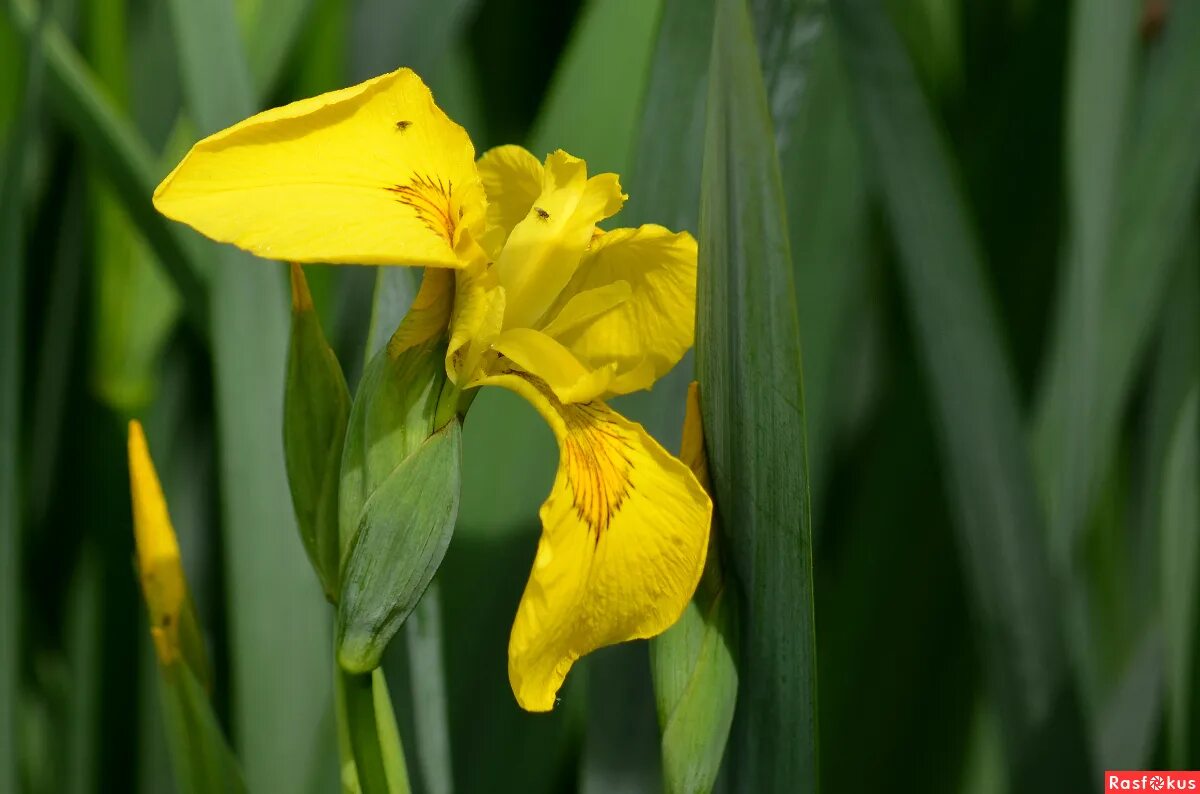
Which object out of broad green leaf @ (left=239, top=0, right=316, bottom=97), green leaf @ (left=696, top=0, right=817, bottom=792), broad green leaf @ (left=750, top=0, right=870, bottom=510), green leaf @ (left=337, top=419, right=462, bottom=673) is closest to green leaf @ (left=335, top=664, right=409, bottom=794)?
green leaf @ (left=337, top=419, right=462, bottom=673)

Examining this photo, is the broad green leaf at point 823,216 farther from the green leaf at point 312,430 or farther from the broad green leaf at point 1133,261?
the green leaf at point 312,430

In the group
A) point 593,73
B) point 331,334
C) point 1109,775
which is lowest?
point 1109,775

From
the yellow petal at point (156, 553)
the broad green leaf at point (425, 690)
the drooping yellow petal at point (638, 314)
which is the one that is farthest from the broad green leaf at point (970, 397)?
Result: the yellow petal at point (156, 553)

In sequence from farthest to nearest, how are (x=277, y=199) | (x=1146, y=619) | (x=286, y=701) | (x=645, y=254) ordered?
(x=1146, y=619), (x=286, y=701), (x=645, y=254), (x=277, y=199)

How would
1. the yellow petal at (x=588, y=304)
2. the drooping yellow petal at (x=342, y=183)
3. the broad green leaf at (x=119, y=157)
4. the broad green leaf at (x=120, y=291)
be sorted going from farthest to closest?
the broad green leaf at (x=120, y=291)
the broad green leaf at (x=119, y=157)
the yellow petal at (x=588, y=304)
the drooping yellow petal at (x=342, y=183)

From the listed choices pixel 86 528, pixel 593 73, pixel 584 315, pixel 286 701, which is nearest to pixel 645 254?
pixel 584 315

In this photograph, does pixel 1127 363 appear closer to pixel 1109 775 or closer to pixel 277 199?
pixel 1109 775

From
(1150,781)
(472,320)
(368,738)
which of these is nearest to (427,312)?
(472,320)
